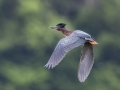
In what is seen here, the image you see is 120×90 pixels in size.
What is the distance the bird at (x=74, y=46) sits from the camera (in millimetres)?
8898

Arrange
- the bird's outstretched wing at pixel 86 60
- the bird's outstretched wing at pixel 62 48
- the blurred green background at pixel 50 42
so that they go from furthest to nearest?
the blurred green background at pixel 50 42 < the bird's outstretched wing at pixel 86 60 < the bird's outstretched wing at pixel 62 48

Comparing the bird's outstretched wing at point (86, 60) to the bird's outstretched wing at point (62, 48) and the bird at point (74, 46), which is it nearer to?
the bird at point (74, 46)

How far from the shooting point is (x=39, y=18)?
26.1 metres

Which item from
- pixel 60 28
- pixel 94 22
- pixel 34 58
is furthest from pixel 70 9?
pixel 60 28

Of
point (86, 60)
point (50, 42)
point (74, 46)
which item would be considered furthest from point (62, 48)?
point (50, 42)

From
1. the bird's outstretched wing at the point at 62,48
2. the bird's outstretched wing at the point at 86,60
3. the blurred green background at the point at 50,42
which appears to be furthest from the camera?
the blurred green background at the point at 50,42

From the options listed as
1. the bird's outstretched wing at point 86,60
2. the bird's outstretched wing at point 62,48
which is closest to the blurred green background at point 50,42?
the bird's outstretched wing at point 86,60

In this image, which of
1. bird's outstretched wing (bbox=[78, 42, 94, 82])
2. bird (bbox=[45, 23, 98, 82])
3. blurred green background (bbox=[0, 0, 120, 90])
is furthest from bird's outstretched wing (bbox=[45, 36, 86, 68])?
blurred green background (bbox=[0, 0, 120, 90])

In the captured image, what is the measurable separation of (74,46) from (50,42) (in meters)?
15.6

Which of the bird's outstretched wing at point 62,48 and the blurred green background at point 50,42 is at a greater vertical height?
the blurred green background at point 50,42

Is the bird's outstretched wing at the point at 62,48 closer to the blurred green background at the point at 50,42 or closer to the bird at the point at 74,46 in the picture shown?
the bird at the point at 74,46

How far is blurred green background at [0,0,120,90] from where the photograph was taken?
23.7 meters

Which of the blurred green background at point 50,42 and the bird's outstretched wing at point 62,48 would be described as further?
the blurred green background at point 50,42

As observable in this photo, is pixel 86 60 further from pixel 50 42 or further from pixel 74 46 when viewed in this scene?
pixel 50 42
